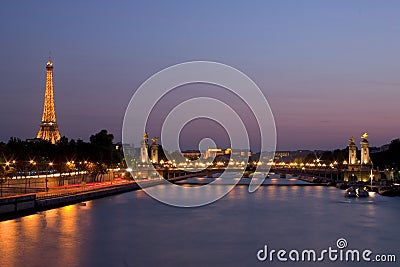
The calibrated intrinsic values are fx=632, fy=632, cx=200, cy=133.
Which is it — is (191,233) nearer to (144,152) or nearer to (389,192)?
(389,192)

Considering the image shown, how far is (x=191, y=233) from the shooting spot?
2600 centimetres

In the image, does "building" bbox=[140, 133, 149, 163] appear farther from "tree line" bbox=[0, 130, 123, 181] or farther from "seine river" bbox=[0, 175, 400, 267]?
"seine river" bbox=[0, 175, 400, 267]

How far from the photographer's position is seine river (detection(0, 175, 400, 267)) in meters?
20.2

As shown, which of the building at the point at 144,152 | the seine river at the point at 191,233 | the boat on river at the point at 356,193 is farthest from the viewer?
the building at the point at 144,152

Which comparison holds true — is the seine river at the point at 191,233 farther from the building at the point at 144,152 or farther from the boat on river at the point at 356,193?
the building at the point at 144,152

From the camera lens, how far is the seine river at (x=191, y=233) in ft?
66.2
